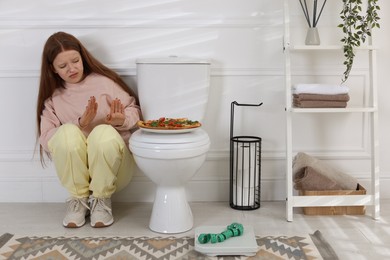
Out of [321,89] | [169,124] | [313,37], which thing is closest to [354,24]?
[313,37]

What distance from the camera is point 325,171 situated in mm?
2557

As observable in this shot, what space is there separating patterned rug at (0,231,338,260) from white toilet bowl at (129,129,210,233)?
12 centimetres

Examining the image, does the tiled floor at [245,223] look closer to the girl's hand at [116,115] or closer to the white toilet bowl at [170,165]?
the white toilet bowl at [170,165]

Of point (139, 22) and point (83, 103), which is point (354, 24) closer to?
point (139, 22)

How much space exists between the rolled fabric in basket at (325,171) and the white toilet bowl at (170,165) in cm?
60

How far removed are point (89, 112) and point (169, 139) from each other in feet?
1.51

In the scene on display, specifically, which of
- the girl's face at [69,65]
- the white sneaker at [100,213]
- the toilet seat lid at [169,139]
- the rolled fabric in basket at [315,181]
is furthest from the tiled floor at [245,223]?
the girl's face at [69,65]

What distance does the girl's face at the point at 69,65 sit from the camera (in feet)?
8.21

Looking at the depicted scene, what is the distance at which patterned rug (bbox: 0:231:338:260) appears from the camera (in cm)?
202

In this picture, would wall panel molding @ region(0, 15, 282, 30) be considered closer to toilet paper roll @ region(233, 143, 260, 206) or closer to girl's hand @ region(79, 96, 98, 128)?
girl's hand @ region(79, 96, 98, 128)

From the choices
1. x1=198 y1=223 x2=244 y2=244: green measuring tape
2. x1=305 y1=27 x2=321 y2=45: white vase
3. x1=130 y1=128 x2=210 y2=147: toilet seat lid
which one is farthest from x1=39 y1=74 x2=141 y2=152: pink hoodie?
x1=305 y1=27 x2=321 y2=45: white vase

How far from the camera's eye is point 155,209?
2.35 meters

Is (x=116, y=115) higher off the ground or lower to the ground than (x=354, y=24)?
lower

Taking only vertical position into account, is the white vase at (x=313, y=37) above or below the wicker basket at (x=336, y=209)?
above
